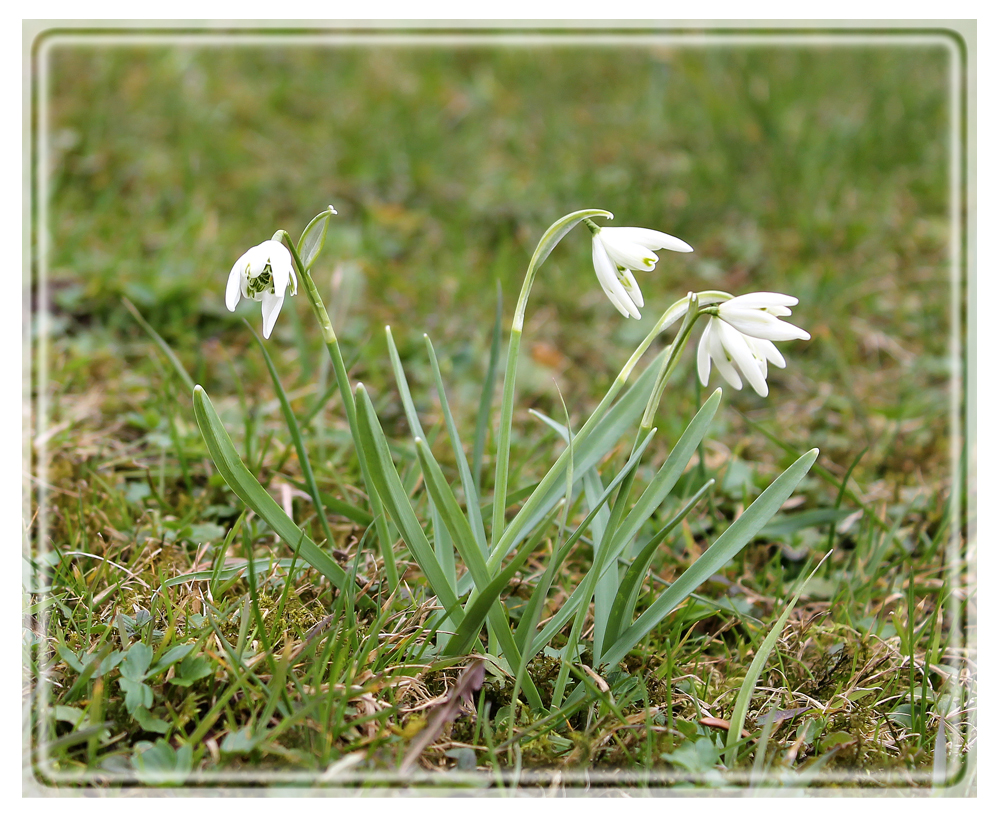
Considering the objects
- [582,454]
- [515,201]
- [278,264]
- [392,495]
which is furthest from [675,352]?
[515,201]

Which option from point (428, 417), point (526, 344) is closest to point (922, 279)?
point (526, 344)

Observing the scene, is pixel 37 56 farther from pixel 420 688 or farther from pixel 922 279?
pixel 922 279

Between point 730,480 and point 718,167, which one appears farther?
point 718,167

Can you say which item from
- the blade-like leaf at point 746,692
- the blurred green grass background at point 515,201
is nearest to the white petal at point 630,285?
the blade-like leaf at point 746,692

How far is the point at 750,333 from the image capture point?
130cm

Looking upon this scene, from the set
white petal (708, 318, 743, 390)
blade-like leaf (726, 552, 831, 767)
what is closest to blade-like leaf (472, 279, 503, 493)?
white petal (708, 318, 743, 390)

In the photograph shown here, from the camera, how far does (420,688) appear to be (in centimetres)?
144

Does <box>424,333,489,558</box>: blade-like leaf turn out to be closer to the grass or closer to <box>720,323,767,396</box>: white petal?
the grass

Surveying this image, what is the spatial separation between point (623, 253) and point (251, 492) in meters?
0.79

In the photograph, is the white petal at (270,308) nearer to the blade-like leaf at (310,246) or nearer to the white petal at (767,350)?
the blade-like leaf at (310,246)

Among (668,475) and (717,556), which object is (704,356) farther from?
(717,556)

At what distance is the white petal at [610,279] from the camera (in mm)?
1326

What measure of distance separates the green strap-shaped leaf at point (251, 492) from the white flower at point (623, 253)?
697 millimetres
